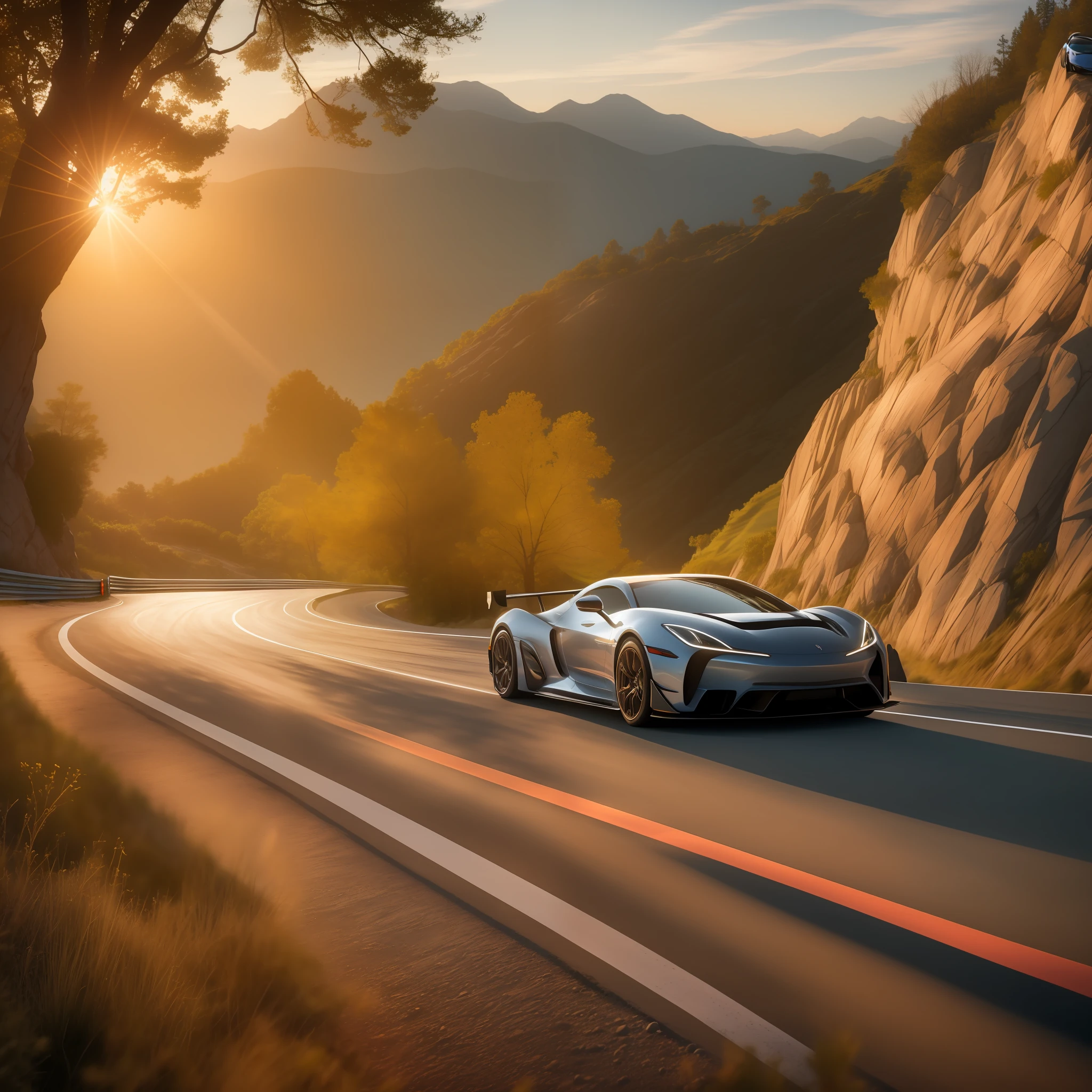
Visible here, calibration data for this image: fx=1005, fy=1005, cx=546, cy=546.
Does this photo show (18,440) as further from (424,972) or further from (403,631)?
(424,972)

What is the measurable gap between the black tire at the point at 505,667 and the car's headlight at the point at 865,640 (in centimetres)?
350

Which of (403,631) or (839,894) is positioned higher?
(839,894)

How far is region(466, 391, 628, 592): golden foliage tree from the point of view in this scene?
134ft

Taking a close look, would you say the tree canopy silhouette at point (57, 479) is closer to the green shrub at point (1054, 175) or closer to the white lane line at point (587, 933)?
the green shrub at point (1054, 175)

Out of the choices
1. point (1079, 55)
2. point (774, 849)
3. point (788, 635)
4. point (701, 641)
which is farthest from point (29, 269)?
point (774, 849)

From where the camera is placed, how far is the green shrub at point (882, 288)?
87.9ft

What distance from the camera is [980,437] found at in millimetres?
16375

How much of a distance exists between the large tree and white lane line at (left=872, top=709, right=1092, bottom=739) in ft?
59.4

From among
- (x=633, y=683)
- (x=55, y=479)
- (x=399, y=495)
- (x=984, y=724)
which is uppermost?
(x=55, y=479)

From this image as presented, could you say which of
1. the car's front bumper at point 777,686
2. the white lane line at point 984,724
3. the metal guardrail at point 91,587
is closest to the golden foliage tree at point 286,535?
the metal guardrail at point 91,587

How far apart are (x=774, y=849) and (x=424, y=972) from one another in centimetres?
194

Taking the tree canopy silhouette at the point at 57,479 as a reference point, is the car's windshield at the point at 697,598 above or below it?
below

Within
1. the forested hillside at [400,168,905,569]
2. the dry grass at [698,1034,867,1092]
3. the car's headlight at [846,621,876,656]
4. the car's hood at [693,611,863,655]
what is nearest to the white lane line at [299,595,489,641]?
the car's hood at [693,611,863,655]

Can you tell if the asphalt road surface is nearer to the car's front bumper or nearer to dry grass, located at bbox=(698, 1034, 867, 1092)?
dry grass, located at bbox=(698, 1034, 867, 1092)
